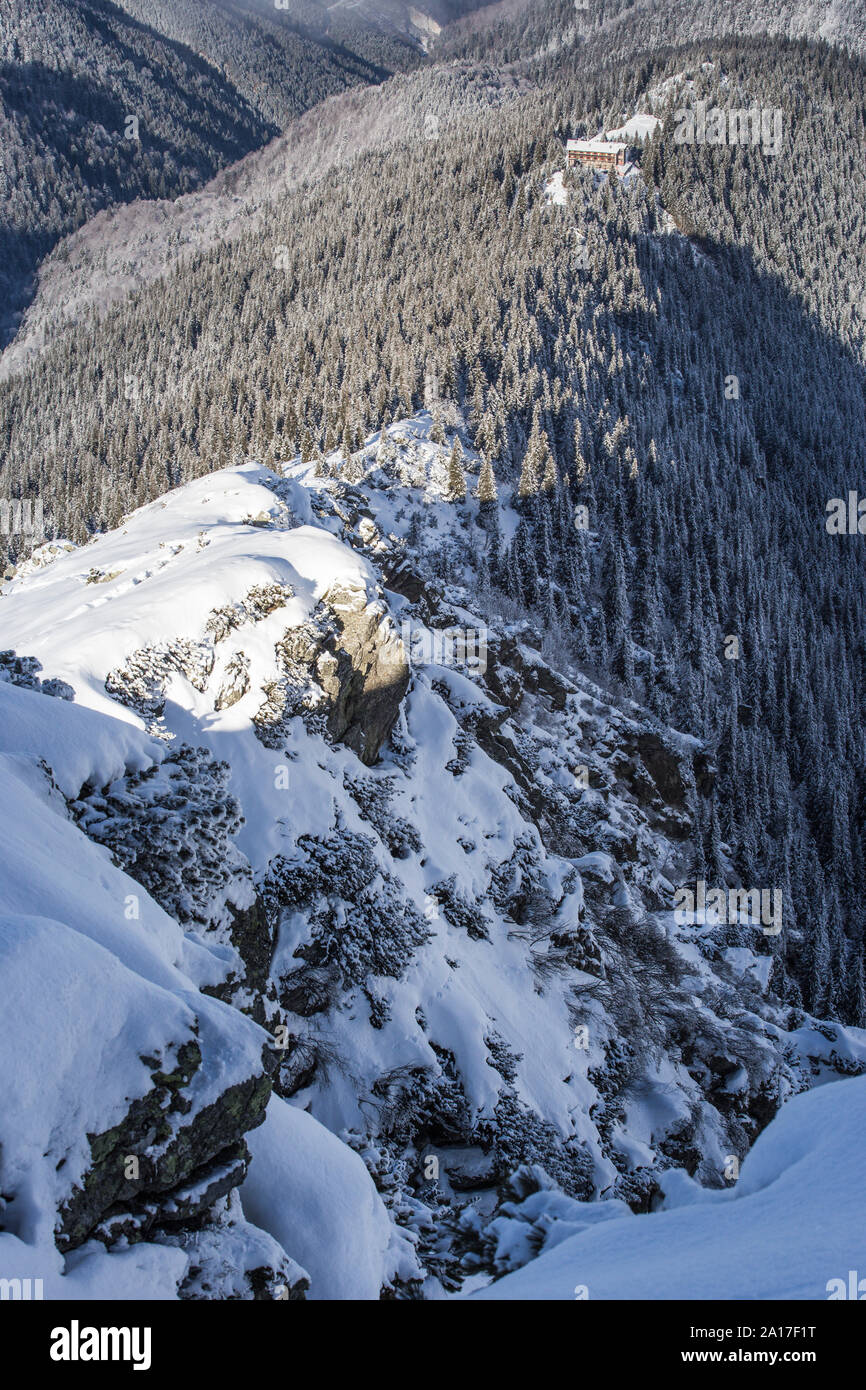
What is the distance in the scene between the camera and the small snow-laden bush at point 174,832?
45.8 ft

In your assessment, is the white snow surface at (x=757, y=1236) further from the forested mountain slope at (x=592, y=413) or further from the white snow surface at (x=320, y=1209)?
the forested mountain slope at (x=592, y=413)

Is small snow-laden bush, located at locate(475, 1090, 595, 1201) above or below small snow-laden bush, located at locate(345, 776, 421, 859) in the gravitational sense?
below

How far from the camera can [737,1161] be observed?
25.4m

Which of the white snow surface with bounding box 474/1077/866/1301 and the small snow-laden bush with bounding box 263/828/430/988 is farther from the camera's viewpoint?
the small snow-laden bush with bounding box 263/828/430/988

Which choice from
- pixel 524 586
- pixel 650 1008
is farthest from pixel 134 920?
pixel 524 586

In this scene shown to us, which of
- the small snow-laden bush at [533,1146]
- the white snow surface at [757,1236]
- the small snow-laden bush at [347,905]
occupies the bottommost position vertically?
the small snow-laden bush at [533,1146]

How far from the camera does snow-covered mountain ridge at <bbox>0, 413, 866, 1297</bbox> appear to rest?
7996 millimetres

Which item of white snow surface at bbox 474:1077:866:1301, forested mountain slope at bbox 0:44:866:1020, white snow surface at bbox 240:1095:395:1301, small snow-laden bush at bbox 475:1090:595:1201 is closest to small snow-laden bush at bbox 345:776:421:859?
small snow-laden bush at bbox 475:1090:595:1201

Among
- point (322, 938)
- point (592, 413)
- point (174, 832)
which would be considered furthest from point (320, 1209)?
point (592, 413)

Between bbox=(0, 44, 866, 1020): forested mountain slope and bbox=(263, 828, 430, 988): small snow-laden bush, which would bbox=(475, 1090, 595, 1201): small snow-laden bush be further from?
bbox=(0, 44, 866, 1020): forested mountain slope

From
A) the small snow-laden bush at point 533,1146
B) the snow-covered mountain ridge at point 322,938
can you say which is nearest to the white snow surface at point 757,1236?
the snow-covered mountain ridge at point 322,938

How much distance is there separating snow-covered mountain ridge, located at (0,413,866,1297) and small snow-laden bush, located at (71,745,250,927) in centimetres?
7

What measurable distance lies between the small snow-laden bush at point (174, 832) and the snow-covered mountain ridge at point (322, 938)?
0.07 meters

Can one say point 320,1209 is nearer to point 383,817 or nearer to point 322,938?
point 322,938
